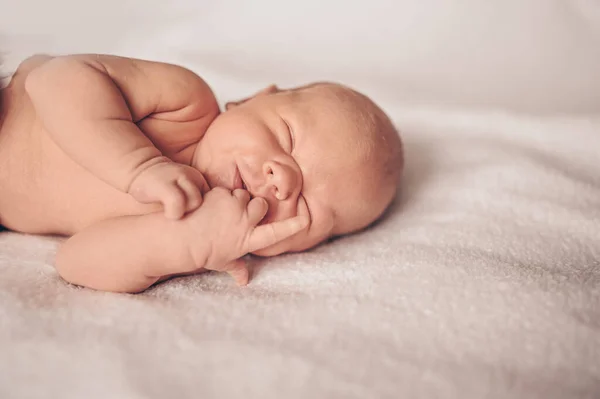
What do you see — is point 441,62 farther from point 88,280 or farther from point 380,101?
point 88,280

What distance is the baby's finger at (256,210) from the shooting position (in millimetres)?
908

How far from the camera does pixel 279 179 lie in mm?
929

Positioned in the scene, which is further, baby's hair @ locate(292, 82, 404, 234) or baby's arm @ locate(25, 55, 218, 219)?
baby's hair @ locate(292, 82, 404, 234)

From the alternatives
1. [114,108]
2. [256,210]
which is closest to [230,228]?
[256,210]

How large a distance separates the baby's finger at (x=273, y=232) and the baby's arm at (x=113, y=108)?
0.42 feet

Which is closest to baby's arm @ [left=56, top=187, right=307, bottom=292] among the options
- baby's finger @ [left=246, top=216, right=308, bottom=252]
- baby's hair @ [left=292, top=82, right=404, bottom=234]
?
baby's finger @ [left=246, top=216, right=308, bottom=252]

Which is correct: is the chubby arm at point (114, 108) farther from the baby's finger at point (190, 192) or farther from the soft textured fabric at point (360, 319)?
the soft textured fabric at point (360, 319)

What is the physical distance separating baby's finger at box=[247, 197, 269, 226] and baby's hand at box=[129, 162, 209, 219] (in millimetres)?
79

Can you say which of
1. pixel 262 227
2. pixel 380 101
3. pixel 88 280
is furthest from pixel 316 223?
pixel 380 101

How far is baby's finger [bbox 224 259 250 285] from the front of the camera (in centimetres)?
93

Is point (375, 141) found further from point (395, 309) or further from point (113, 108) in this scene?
point (113, 108)

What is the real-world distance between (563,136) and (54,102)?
1.10 metres

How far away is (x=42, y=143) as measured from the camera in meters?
1.01

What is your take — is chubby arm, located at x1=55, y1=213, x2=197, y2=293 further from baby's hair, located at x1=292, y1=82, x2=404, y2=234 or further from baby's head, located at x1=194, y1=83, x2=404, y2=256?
baby's hair, located at x1=292, y1=82, x2=404, y2=234
